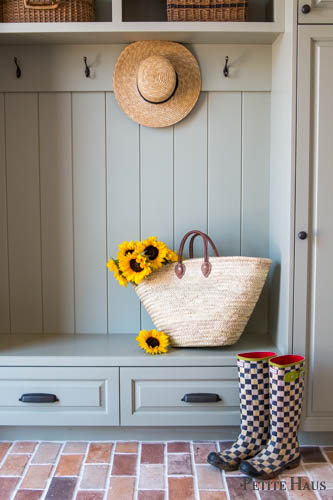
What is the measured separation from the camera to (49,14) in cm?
220

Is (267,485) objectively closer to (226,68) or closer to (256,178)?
(256,178)

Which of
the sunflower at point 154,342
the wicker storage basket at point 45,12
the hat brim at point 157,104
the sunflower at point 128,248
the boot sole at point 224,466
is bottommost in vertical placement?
the boot sole at point 224,466

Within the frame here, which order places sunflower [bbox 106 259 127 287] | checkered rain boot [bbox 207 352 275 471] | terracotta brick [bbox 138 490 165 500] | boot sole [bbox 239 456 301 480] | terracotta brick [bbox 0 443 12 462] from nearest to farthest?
terracotta brick [bbox 138 490 165 500] → boot sole [bbox 239 456 301 480] → checkered rain boot [bbox 207 352 275 471] → terracotta brick [bbox 0 443 12 462] → sunflower [bbox 106 259 127 287]

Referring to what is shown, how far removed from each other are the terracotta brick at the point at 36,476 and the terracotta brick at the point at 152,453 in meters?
0.37

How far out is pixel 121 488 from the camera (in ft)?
6.07

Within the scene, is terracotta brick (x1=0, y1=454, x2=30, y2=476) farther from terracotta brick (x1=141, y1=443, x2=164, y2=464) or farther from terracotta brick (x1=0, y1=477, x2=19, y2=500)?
terracotta brick (x1=141, y1=443, x2=164, y2=464)

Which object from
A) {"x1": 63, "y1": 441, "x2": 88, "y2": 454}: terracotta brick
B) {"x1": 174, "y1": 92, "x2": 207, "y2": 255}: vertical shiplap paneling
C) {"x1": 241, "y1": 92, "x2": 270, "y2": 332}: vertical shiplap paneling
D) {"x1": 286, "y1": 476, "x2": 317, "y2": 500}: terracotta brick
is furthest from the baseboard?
{"x1": 174, "y1": 92, "x2": 207, "y2": 255}: vertical shiplap paneling

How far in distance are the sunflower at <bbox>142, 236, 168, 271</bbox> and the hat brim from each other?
1.90 feet

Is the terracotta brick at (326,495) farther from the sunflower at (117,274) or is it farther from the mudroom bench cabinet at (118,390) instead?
the sunflower at (117,274)

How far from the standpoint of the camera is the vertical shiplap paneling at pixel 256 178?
2441mm

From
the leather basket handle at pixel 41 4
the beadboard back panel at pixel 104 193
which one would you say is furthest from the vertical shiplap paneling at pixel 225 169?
the leather basket handle at pixel 41 4

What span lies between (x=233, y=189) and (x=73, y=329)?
1033 mm

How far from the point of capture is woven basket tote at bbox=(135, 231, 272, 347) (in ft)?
7.16

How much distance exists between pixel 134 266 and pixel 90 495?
2.92 ft
